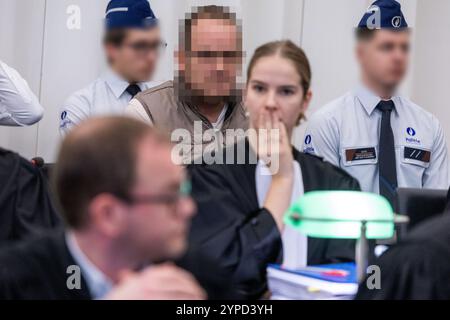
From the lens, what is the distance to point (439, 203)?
153 centimetres

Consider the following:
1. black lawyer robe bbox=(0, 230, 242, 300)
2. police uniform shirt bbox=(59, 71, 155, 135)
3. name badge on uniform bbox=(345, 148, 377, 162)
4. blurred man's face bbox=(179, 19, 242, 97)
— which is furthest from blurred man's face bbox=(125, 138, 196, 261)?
name badge on uniform bbox=(345, 148, 377, 162)

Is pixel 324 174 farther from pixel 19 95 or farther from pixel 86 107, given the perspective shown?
pixel 19 95

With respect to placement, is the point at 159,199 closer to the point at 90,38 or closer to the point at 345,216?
the point at 345,216

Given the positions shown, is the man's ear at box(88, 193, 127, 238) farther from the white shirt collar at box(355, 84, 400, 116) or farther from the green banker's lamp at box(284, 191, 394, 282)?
the white shirt collar at box(355, 84, 400, 116)

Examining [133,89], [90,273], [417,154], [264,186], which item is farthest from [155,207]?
[417,154]

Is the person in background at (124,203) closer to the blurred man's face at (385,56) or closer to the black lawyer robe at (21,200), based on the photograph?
the black lawyer robe at (21,200)

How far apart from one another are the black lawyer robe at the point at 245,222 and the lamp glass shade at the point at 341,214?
13 centimetres

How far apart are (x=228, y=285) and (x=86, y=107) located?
63cm

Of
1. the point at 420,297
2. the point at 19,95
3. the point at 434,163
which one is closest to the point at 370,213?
the point at 420,297

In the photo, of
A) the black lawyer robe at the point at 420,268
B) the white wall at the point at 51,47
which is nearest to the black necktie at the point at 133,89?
the white wall at the point at 51,47

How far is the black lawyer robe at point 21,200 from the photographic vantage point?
4.05ft

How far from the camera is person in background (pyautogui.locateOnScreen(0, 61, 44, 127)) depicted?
174 cm

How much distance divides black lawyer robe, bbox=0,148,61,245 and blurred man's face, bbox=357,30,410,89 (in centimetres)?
70

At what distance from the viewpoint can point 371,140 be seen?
166 cm
